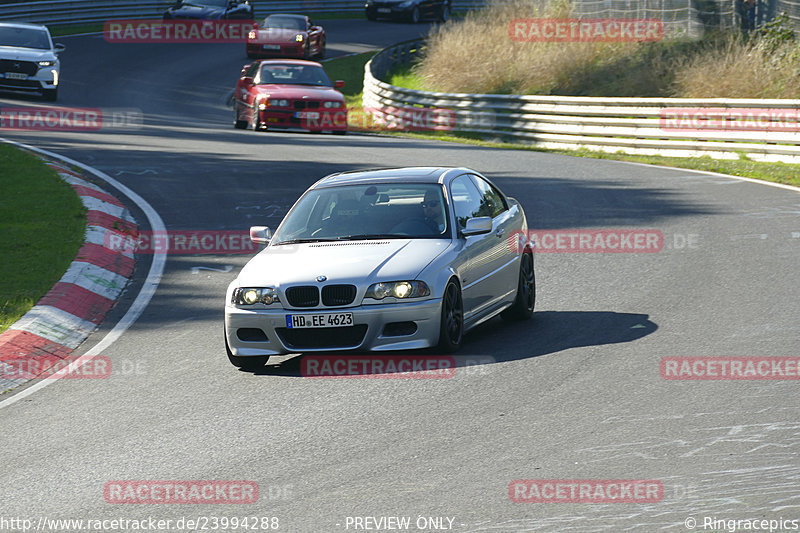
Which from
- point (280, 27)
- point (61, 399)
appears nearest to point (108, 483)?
point (61, 399)

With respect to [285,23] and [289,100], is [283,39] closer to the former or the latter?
[285,23]

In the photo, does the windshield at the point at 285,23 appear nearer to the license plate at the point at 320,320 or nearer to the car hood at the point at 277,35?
the car hood at the point at 277,35

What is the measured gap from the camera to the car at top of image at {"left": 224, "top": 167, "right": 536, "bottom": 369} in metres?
9.06

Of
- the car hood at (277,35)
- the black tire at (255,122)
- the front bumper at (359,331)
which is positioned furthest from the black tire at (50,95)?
the front bumper at (359,331)

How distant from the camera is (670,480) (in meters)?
6.23

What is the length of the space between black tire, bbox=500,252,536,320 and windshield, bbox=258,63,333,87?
18.0 metres

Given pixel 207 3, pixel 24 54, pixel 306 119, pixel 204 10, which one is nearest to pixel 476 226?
pixel 306 119

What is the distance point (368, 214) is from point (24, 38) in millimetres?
23585

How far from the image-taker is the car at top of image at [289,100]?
2755 centimetres

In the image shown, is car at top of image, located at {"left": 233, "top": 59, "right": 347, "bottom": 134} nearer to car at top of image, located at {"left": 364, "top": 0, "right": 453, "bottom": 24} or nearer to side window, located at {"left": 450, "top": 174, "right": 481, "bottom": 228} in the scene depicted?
side window, located at {"left": 450, "top": 174, "right": 481, "bottom": 228}

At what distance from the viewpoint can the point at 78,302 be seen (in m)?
11.7

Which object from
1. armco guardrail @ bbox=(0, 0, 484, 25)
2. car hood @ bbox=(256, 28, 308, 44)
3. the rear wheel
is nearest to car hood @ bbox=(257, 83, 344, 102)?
car hood @ bbox=(256, 28, 308, 44)

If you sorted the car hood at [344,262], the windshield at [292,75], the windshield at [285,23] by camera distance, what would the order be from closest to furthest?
the car hood at [344,262] → the windshield at [292,75] → the windshield at [285,23]

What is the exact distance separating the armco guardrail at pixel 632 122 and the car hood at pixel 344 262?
1365 centimetres
